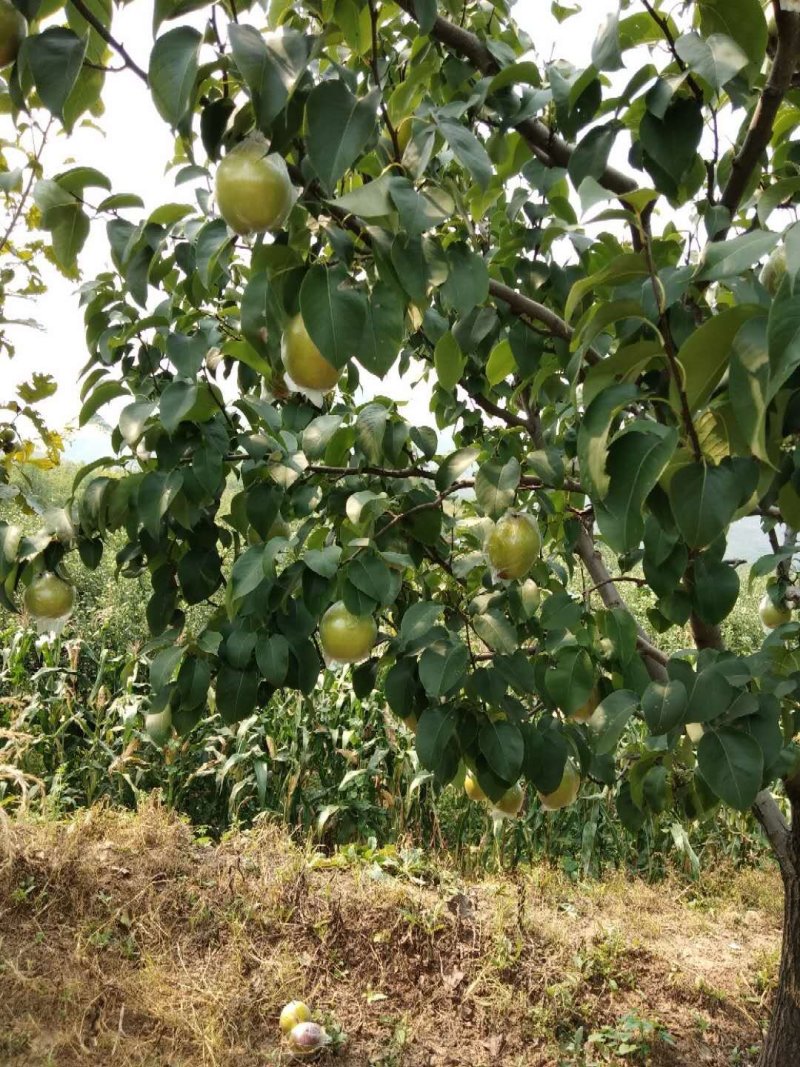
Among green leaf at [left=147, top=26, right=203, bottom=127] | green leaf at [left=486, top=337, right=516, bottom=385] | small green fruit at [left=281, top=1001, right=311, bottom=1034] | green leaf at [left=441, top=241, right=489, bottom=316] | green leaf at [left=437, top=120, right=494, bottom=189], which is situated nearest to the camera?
green leaf at [left=147, top=26, right=203, bottom=127]

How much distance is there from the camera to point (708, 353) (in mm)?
644

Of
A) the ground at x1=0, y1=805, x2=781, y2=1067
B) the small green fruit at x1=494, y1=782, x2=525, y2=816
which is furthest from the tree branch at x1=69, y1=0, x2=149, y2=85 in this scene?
the ground at x1=0, y1=805, x2=781, y2=1067

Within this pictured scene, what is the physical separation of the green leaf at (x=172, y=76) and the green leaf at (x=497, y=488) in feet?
2.04

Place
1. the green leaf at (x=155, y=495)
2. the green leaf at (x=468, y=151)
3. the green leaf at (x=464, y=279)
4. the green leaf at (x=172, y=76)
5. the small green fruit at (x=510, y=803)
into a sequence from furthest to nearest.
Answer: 1. the small green fruit at (x=510, y=803)
2. the green leaf at (x=155, y=495)
3. the green leaf at (x=464, y=279)
4. the green leaf at (x=468, y=151)
5. the green leaf at (x=172, y=76)

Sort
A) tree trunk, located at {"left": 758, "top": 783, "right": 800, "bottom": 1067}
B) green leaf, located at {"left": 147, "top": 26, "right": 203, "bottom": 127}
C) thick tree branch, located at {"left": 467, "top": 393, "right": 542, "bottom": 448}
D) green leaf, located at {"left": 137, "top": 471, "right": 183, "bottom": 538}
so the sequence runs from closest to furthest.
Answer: green leaf, located at {"left": 147, "top": 26, "right": 203, "bottom": 127}
green leaf, located at {"left": 137, "top": 471, "right": 183, "bottom": 538}
thick tree branch, located at {"left": 467, "top": 393, "right": 542, "bottom": 448}
tree trunk, located at {"left": 758, "top": 783, "right": 800, "bottom": 1067}

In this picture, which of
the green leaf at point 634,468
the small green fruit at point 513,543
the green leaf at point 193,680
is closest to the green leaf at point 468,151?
the green leaf at point 634,468

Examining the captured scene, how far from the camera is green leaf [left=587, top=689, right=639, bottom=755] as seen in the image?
1119 mm

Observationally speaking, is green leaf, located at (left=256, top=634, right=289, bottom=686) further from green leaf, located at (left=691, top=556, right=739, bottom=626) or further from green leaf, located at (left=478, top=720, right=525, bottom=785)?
green leaf, located at (left=691, top=556, right=739, bottom=626)

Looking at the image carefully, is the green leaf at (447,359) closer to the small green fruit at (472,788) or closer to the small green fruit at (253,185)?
the small green fruit at (253,185)

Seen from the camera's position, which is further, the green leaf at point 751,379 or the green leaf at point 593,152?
the green leaf at point 593,152

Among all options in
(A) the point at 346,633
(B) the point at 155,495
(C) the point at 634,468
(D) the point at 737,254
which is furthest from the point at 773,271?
(B) the point at 155,495

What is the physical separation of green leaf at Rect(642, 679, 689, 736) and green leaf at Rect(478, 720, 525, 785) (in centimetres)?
Answer: 19

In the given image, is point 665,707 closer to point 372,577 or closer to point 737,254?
point 372,577

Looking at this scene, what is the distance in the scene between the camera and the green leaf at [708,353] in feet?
2.03
